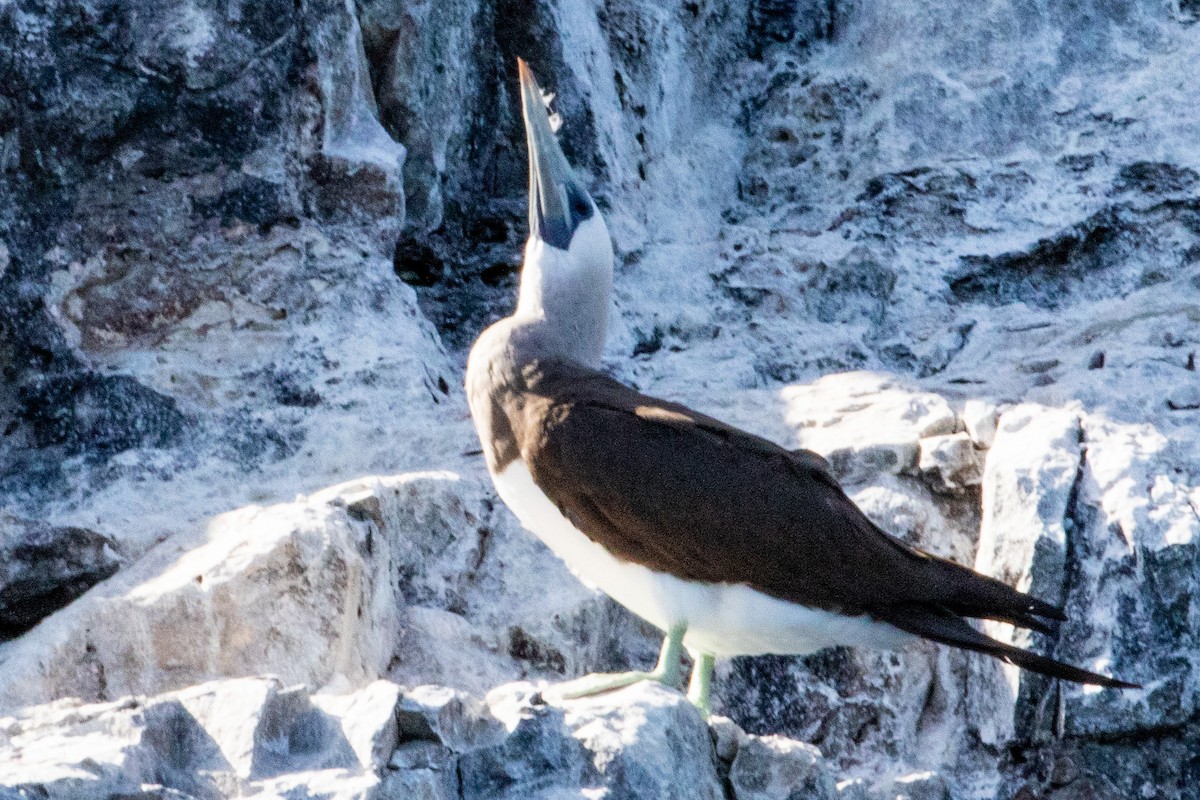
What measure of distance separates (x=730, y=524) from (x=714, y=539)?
0.05 meters

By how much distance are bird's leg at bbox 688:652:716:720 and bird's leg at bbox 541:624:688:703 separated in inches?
3.8

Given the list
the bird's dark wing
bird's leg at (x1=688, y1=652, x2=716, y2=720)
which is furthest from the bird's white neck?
bird's leg at (x1=688, y1=652, x2=716, y2=720)

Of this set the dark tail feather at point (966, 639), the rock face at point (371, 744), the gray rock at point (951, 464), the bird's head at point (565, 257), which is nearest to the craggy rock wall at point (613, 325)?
the gray rock at point (951, 464)

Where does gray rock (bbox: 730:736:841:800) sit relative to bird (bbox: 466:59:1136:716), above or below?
below

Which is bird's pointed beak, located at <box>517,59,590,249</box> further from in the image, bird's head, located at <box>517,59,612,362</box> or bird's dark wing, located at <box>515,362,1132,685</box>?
bird's dark wing, located at <box>515,362,1132,685</box>

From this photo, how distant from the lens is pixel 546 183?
4602mm

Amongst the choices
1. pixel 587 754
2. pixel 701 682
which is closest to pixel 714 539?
pixel 701 682

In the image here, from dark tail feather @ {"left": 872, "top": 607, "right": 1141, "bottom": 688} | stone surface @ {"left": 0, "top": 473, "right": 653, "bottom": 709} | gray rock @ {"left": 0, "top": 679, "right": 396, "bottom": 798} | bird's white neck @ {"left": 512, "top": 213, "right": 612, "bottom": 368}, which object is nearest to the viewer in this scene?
gray rock @ {"left": 0, "top": 679, "right": 396, "bottom": 798}

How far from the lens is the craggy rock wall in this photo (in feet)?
14.5

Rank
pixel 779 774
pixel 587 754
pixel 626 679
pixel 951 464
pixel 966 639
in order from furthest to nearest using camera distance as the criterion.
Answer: pixel 951 464 → pixel 966 639 → pixel 626 679 → pixel 779 774 → pixel 587 754

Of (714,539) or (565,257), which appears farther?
(565,257)

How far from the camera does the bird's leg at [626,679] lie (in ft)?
11.9

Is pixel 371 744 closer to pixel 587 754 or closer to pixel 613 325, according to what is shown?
pixel 587 754

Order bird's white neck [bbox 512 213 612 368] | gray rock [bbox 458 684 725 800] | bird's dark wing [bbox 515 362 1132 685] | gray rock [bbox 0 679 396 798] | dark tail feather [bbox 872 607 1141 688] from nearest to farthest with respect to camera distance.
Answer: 1. gray rock [bbox 0 679 396 798]
2. gray rock [bbox 458 684 725 800]
3. dark tail feather [bbox 872 607 1141 688]
4. bird's dark wing [bbox 515 362 1132 685]
5. bird's white neck [bbox 512 213 612 368]
